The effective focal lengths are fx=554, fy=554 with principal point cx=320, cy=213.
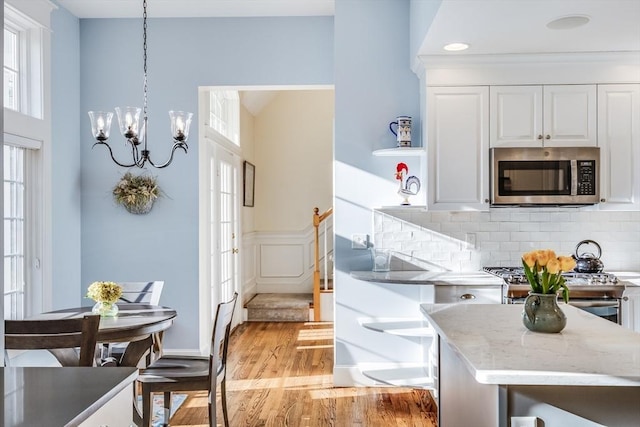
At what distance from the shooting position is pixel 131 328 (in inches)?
116

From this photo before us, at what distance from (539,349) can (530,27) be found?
2.19 meters

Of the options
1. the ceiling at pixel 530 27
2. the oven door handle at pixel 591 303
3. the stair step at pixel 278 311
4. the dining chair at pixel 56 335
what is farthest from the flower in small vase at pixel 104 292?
the stair step at pixel 278 311

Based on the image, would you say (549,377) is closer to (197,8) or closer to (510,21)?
(510,21)

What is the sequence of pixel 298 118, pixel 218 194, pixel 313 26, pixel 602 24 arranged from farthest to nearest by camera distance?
pixel 298 118, pixel 218 194, pixel 313 26, pixel 602 24

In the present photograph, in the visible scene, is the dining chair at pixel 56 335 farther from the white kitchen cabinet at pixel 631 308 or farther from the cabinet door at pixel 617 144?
the cabinet door at pixel 617 144

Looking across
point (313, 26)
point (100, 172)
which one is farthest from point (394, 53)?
point (100, 172)

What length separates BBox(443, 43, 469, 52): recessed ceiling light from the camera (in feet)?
11.9

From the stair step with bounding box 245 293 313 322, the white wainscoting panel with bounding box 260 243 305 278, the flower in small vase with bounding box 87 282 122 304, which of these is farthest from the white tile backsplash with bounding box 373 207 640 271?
the white wainscoting panel with bounding box 260 243 305 278

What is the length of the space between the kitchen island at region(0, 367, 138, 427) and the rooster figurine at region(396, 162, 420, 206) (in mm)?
2769

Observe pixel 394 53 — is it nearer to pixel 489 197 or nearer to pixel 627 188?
pixel 489 197

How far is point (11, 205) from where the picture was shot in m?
4.00

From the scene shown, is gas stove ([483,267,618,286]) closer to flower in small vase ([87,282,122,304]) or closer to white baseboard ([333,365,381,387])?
white baseboard ([333,365,381,387])

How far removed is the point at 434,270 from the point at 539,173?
40.6 inches

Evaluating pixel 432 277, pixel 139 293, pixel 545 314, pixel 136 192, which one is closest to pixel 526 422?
pixel 545 314
